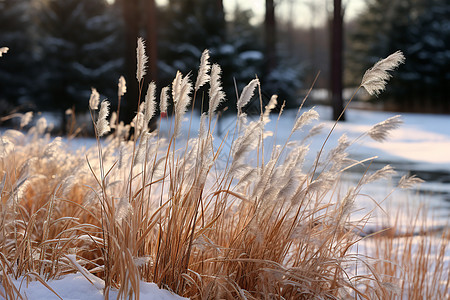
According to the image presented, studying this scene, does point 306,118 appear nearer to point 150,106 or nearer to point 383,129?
point 383,129

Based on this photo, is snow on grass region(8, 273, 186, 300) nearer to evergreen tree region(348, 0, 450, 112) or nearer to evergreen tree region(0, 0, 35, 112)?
evergreen tree region(0, 0, 35, 112)

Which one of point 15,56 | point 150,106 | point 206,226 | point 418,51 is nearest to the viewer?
point 150,106

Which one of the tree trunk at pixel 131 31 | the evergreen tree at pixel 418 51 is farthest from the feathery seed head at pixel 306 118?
the evergreen tree at pixel 418 51

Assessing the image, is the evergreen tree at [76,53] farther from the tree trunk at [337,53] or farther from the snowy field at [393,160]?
the tree trunk at [337,53]

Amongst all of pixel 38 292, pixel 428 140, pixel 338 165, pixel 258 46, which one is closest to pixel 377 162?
pixel 428 140

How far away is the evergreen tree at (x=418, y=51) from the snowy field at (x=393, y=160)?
5.69 ft

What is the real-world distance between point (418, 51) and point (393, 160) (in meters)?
14.2

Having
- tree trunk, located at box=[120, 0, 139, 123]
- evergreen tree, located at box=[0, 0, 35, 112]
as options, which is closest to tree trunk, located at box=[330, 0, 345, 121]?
tree trunk, located at box=[120, 0, 139, 123]

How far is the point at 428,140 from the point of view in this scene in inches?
604

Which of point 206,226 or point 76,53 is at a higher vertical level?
point 76,53

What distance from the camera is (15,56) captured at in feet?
51.2

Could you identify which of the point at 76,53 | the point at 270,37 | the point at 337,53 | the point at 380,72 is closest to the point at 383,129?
the point at 380,72

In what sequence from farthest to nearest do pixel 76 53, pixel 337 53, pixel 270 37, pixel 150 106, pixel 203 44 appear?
pixel 337 53 < pixel 270 37 < pixel 76 53 < pixel 203 44 < pixel 150 106

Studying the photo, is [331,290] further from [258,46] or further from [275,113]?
[275,113]
